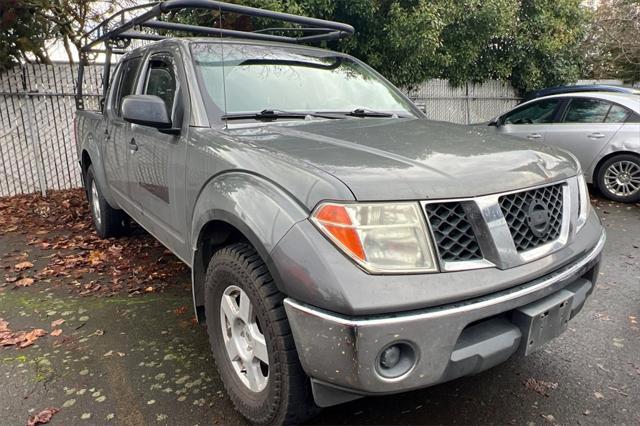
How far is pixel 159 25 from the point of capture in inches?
146

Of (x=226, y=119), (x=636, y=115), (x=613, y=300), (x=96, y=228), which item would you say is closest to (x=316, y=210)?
(x=226, y=119)

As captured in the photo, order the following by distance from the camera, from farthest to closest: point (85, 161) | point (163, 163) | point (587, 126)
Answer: point (587, 126) < point (85, 161) < point (163, 163)

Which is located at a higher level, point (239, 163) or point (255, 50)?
point (255, 50)

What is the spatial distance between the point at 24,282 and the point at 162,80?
2366 mm

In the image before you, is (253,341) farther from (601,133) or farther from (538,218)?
(601,133)

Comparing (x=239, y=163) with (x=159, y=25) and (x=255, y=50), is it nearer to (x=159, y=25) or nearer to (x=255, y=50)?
(x=255, y=50)

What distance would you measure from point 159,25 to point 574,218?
10.7 feet

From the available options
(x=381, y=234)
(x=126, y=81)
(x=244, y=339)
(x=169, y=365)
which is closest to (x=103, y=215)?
(x=126, y=81)

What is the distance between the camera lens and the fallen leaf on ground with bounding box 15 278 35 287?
4176 millimetres

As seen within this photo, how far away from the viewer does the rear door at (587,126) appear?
6695 millimetres

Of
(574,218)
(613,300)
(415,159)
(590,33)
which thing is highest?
(590,33)

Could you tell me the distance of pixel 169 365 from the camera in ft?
9.39

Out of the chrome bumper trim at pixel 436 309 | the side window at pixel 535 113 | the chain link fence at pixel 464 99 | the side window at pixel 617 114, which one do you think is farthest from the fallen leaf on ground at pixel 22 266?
the chain link fence at pixel 464 99

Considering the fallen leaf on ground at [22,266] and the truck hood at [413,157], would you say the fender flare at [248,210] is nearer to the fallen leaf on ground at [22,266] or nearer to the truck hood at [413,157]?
the truck hood at [413,157]
